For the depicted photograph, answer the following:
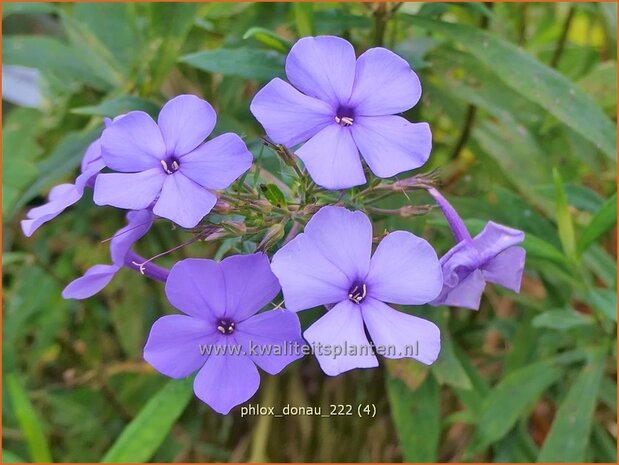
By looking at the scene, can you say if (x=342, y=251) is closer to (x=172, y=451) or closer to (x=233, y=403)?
(x=233, y=403)

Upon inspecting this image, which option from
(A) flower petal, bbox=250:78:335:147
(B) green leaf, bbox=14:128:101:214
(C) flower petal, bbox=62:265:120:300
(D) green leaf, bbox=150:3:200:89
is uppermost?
(D) green leaf, bbox=150:3:200:89

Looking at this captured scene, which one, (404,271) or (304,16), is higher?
(304,16)

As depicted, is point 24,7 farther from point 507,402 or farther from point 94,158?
point 507,402

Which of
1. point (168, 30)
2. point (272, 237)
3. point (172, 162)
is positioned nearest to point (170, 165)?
point (172, 162)

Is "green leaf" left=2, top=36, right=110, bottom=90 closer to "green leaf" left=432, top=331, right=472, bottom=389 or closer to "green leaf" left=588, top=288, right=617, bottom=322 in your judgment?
"green leaf" left=432, top=331, right=472, bottom=389

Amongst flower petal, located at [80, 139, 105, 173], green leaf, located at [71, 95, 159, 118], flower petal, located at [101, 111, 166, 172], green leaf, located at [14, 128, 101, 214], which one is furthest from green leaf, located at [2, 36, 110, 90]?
flower petal, located at [101, 111, 166, 172]


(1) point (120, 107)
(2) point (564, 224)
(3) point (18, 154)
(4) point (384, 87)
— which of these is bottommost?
(4) point (384, 87)

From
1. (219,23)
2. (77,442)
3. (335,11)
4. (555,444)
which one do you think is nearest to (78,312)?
(77,442)
